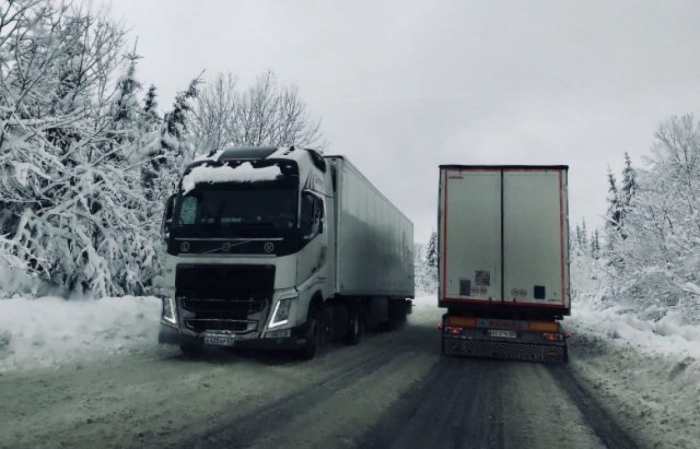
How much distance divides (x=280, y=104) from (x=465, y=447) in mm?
22479

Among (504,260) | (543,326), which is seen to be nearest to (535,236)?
(504,260)

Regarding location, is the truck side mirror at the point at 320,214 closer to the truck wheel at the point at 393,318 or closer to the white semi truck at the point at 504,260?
the white semi truck at the point at 504,260

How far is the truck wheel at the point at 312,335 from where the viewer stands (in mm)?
9400

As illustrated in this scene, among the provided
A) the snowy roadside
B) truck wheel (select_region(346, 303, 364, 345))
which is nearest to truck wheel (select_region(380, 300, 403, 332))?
truck wheel (select_region(346, 303, 364, 345))

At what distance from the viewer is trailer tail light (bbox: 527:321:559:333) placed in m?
10.5

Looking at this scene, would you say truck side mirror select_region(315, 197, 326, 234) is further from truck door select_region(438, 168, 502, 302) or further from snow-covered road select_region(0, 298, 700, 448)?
truck door select_region(438, 168, 502, 302)

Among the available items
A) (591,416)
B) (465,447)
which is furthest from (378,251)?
(465,447)

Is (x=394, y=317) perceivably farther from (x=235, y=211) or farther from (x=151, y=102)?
(x=151, y=102)

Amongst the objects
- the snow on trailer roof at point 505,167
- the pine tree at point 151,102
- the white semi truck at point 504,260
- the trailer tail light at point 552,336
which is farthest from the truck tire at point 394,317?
the pine tree at point 151,102

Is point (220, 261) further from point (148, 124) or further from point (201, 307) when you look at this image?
point (148, 124)

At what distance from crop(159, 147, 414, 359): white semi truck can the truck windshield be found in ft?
0.06

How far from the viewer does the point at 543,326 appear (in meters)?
10.6

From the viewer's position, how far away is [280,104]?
25250mm

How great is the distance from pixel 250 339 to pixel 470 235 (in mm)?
5253
